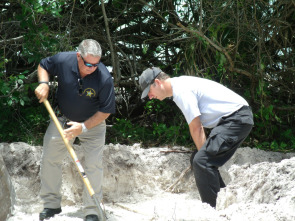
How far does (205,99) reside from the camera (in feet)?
12.5

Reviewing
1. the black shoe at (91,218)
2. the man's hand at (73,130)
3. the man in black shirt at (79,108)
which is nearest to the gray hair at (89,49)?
the man in black shirt at (79,108)

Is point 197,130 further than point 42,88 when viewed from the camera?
No

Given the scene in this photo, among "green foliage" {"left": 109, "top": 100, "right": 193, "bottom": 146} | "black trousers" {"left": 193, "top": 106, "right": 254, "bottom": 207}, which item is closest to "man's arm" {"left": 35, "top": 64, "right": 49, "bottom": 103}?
"black trousers" {"left": 193, "top": 106, "right": 254, "bottom": 207}

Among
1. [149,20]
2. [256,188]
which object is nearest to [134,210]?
[256,188]

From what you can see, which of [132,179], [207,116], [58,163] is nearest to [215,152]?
[207,116]

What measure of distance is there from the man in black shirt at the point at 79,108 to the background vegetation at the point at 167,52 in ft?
3.80

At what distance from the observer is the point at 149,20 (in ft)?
21.7

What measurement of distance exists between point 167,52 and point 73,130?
3.26m

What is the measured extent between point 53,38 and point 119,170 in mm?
1916

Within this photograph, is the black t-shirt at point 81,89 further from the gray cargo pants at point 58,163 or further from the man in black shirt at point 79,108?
the gray cargo pants at point 58,163

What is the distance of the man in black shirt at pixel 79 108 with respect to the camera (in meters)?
3.94

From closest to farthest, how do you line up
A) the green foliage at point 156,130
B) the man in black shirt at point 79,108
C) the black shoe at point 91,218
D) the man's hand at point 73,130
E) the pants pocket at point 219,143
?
1. the pants pocket at point 219,143
2. the man's hand at point 73,130
3. the man in black shirt at point 79,108
4. the black shoe at point 91,218
5. the green foliage at point 156,130

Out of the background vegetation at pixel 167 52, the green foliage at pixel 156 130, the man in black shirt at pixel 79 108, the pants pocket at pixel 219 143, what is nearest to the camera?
the pants pocket at pixel 219 143

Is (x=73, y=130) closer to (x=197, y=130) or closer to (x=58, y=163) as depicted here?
(x=58, y=163)
